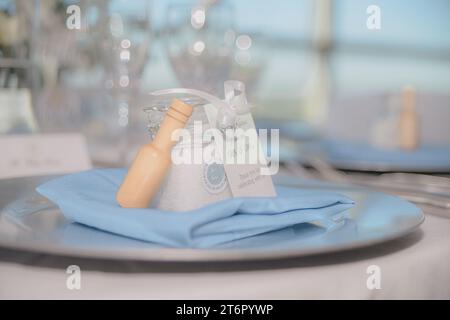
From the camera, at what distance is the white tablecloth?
36 cm

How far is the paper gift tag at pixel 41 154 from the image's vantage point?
0.83 metres

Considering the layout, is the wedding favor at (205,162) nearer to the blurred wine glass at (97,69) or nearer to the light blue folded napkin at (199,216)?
the light blue folded napkin at (199,216)

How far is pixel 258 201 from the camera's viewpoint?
0.47 metres

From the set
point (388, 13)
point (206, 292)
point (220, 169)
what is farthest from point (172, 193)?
point (388, 13)

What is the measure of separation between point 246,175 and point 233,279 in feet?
0.63

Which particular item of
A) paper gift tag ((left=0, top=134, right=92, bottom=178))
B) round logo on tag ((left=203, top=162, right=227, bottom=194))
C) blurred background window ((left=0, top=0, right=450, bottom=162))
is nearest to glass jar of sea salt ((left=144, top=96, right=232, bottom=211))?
round logo on tag ((left=203, top=162, right=227, bottom=194))

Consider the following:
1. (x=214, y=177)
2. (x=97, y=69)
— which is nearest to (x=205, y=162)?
(x=214, y=177)

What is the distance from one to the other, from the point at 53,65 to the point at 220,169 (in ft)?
3.20

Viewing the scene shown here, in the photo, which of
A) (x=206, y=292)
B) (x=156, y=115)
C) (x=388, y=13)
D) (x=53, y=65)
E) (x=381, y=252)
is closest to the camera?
(x=206, y=292)

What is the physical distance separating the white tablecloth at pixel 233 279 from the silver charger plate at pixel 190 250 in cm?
2

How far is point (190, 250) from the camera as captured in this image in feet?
1.21

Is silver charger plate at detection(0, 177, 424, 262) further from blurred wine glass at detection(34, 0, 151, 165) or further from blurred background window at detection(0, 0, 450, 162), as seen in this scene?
blurred wine glass at detection(34, 0, 151, 165)

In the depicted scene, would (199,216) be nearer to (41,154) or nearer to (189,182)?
(189,182)

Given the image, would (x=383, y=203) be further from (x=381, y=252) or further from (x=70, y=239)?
(x=70, y=239)
